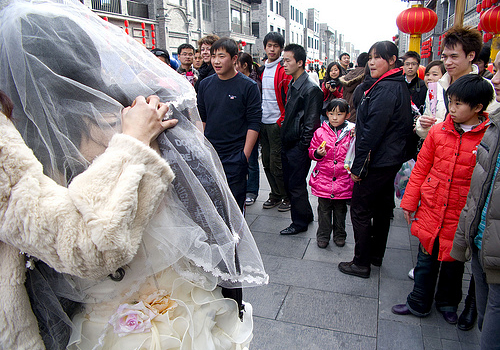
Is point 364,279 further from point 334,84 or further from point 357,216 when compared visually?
point 334,84

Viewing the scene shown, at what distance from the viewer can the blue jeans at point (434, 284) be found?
242cm

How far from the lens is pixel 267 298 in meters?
2.81

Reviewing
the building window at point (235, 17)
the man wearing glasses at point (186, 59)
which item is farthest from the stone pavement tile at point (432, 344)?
the building window at point (235, 17)

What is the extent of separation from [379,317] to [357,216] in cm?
82

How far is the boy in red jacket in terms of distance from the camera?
7.16ft

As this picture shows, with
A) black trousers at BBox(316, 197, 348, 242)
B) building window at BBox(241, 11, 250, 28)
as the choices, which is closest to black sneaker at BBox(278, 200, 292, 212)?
black trousers at BBox(316, 197, 348, 242)

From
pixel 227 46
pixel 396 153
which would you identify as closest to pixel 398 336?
pixel 396 153

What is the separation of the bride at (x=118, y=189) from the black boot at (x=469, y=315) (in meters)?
1.85

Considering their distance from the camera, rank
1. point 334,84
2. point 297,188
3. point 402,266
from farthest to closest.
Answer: point 334,84
point 297,188
point 402,266

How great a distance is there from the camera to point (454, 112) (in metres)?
2.21

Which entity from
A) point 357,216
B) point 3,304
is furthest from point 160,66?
point 357,216

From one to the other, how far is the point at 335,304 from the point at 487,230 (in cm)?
135

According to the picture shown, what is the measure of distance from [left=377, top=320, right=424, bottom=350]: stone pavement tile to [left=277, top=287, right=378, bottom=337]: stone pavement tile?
0.06 metres

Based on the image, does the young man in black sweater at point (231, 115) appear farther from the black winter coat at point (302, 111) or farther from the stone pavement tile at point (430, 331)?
the stone pavement tile at point (430, 331)
